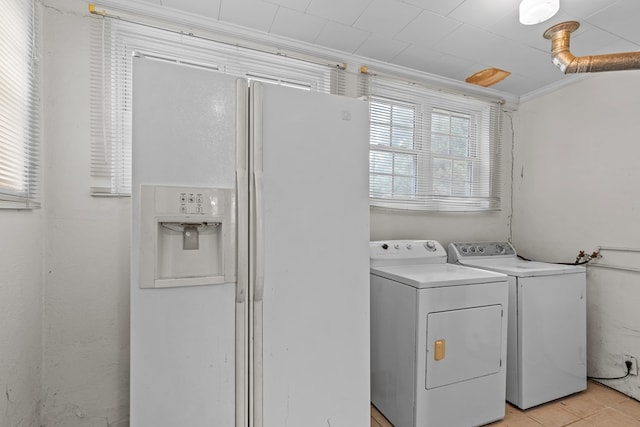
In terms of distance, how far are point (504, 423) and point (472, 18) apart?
250cm

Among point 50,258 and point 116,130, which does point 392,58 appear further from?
point 50,258

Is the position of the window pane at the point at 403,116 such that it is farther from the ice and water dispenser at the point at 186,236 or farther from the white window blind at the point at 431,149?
the ice and water dispenser at the point at 186,236

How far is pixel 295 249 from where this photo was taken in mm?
1324

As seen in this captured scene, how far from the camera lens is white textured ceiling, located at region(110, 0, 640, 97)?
1750 millimetres

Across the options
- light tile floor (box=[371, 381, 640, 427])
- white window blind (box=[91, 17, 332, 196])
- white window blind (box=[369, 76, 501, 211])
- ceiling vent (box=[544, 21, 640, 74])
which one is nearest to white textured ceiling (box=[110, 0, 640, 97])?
ceiling vent (box=[544, 21, 640, 74])

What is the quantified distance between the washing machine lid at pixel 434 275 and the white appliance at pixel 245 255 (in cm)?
44

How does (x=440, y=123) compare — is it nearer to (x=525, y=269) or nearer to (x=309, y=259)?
(x=525, y=269)

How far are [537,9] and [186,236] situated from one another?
213 centimetres

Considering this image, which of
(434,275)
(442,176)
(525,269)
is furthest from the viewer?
(442,176)

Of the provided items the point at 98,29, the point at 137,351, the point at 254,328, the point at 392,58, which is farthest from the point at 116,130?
the point at 392,58

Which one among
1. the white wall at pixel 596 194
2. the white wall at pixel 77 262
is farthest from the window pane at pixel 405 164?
the white wall at pixel 77 262

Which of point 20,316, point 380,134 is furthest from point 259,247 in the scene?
point 380,134

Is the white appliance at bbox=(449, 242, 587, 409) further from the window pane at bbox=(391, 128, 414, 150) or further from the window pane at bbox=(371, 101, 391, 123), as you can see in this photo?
the window pane at bbox=(371, 101, 391, 123)

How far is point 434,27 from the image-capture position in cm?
196
